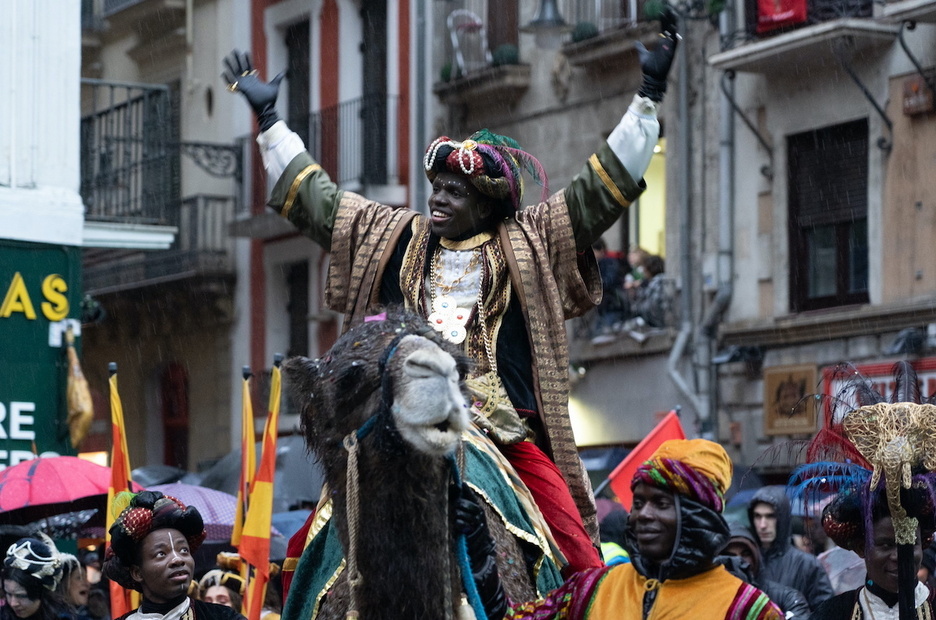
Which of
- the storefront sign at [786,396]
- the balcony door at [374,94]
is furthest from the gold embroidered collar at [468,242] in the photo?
the balcony door at [374,94]

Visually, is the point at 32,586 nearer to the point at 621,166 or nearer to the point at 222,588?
the point at 222,588

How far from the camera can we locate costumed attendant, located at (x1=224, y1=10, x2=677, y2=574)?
6.16 m

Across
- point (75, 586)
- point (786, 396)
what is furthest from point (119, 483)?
point (786, 396)

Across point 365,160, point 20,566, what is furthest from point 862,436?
point 365,160

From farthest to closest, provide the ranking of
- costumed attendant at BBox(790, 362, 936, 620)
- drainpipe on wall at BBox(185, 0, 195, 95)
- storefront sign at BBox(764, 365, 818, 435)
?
drainpipe on wall at BBox(185, 0, 195, 95)
storefront sign at BBox(764, 365, 818, 435)
costumed attendant at BBox(790, 362, 936, 620)

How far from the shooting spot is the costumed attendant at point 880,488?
510 cm

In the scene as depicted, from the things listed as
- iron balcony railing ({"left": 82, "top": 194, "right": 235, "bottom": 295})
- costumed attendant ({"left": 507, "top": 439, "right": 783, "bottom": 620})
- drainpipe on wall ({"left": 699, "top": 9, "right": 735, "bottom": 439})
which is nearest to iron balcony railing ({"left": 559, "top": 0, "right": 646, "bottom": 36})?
drainpipe on wall ({"left": 699, "top": 9, "right": 735, "bottom": 439})

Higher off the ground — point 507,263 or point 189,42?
point 189,42

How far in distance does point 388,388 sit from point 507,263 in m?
2.01

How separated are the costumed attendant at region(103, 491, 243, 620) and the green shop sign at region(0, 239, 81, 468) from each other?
8.43m

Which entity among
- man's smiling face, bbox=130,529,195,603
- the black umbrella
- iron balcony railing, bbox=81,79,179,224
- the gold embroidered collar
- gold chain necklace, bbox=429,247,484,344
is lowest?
the black umbrella

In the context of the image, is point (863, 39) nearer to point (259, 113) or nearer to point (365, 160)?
point (365, 160)

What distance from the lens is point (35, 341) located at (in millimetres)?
14555

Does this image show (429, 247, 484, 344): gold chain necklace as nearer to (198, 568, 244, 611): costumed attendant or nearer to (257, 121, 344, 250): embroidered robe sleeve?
(257, 121, 344, 250): embroidered robe sleeve
